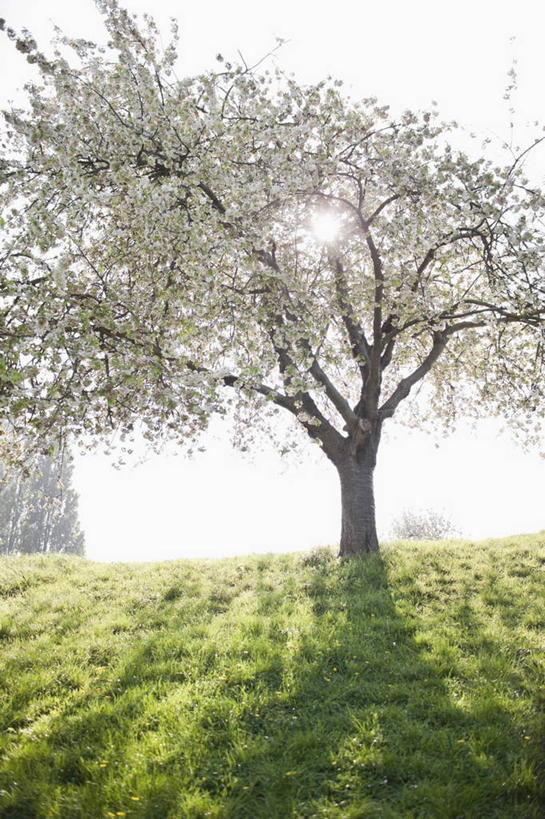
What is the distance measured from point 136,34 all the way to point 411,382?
10435mm

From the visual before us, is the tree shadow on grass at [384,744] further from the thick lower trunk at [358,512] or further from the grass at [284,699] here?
the thick lower trunk at [358,512]

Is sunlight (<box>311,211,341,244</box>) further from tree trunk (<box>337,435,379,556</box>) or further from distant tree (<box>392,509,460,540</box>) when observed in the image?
distant tree (<box>392,509,460,540</box>)

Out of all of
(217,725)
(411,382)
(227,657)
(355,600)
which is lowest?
(217,725)

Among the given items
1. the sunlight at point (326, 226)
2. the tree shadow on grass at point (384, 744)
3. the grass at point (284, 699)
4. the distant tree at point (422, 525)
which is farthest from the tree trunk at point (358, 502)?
the distant tree at point (422, 525)

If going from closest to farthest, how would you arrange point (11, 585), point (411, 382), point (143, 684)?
point (143, 684), point (11, 585), point (411, 382)

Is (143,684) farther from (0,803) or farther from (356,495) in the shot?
(356,495)

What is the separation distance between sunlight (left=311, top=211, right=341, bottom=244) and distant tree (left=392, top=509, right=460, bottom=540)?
121 ft

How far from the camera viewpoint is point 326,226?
461 inches

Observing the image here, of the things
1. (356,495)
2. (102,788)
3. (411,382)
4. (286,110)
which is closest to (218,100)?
(286,110)

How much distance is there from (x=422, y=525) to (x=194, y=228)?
→ 41.9 metres

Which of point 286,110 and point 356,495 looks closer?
point 286,110

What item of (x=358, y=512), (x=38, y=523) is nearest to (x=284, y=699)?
(x=358, y=512)

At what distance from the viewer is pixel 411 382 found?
13.7 meters

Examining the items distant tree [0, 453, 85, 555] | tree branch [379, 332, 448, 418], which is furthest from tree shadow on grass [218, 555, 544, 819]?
distant tree [0, 453, 85, 555]
